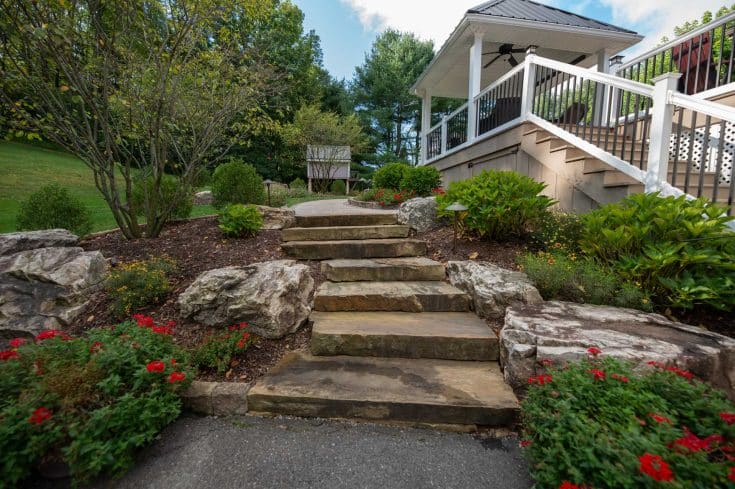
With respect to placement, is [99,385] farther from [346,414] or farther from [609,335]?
[609,335]

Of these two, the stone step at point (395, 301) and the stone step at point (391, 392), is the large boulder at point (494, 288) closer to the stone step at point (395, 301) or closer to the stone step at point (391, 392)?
the stone step at point (395, 301)

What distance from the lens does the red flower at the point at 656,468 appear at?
96 cm

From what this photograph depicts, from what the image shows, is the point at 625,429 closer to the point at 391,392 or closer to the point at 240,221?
the point at 391,392

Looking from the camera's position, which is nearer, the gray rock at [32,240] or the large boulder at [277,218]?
the gray rock at [32,240]

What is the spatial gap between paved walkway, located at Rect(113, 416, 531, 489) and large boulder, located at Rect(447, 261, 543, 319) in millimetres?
1069

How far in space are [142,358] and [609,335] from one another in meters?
2.81

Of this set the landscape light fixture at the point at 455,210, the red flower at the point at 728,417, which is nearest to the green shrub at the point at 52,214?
the landscape light fixture at the point at 455,210

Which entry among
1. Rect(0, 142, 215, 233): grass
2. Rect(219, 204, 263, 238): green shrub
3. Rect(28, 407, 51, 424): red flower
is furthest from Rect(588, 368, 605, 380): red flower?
Rect(0, 142, 215, 233): grass

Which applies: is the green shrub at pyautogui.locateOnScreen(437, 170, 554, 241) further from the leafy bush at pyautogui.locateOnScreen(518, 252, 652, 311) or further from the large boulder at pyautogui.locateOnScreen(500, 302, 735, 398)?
the large boulder at pyautogui.locateOnScreen(500, 302, 735, 398)

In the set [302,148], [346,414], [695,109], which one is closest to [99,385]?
[346,414]

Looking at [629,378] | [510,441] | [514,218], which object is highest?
[514,218]

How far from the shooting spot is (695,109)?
9.39ft

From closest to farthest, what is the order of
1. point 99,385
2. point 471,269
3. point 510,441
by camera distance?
point 99,385 → point 510,441 → point 471,269

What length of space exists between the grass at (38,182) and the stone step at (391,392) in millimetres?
5045
